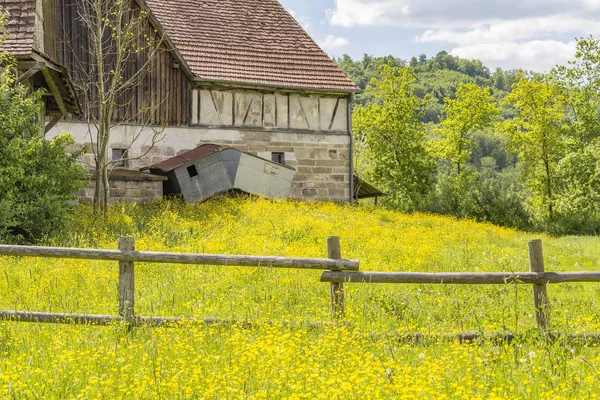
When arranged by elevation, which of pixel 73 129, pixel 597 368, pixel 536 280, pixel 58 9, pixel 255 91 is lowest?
pixel 597 368

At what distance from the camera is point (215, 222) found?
763 inches

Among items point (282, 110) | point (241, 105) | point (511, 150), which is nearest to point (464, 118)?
point (511, 150)

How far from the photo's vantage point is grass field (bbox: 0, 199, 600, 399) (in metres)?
6.04

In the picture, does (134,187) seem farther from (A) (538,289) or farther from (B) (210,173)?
(A) (538,289)

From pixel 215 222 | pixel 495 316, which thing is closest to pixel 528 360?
pixel 495 316

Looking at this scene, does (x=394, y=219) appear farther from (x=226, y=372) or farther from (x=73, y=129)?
(x=226, y=372)

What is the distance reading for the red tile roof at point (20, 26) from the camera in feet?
58.7

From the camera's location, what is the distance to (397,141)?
44.1m

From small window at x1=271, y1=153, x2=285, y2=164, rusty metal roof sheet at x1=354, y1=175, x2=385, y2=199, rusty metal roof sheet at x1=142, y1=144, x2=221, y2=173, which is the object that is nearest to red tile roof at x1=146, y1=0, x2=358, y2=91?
small window at x1=271, y1=153, x2=285, y2=164

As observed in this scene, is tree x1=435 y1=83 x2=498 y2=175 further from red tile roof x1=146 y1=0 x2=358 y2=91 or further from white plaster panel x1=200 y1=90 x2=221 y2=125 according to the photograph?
white plaster panel x1=200 y1=90 x2=221 y2=125

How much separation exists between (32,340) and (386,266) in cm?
827

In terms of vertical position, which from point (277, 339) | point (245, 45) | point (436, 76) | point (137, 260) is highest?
point (436, 76)

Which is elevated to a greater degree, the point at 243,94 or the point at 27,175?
the point at 243,94

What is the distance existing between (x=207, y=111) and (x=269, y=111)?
2831 millimetres
